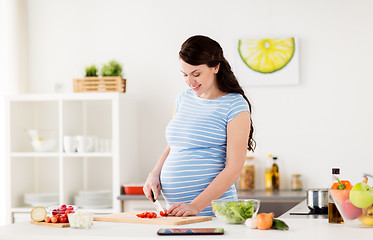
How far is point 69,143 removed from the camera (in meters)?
4.36

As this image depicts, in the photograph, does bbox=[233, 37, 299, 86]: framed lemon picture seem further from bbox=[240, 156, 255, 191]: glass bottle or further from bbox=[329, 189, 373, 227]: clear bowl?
bbox=[329, 189, 373, 227]: clear bowl

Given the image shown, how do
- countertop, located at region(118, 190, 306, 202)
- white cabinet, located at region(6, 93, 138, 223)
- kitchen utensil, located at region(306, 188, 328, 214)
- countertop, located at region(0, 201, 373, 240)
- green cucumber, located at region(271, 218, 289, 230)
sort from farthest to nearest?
1. white cabinet, located at region(6, 93, 138, 223)
2. countertop, located at region(118, 190, 306, 202)
3. kitchen utensil, located at region(306, 188, 328, 214)
4. green cucumber, located at region(271, 218, 289, 230)
5. countertop, located at region(0, 201, 373, 240)

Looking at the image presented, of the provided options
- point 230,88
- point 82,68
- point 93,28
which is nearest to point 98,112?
point 82,68

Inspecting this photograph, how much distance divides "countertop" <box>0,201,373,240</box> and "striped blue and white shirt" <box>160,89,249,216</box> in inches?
15.1

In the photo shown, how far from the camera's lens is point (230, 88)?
2518 millimetres

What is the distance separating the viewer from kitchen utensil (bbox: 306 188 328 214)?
2.50 m

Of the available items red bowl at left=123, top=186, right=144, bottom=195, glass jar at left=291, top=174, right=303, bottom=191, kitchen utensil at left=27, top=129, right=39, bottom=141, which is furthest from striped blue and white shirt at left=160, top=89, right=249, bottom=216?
kitchen utensil at left=27, top=129, right=39, bottom=141

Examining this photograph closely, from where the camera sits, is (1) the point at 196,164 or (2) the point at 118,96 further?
(2) the point at 118,96

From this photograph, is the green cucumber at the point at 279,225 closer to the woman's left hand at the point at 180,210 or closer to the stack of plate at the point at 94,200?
the woman's left hand at the point at 180,210

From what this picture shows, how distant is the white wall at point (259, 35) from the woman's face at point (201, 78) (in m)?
1.99

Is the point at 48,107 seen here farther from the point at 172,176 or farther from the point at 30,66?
the point at 172,176

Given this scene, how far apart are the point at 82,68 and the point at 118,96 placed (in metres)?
0.69

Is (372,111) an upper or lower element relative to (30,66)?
lower

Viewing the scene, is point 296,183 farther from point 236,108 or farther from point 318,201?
point 236,108
